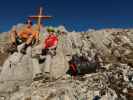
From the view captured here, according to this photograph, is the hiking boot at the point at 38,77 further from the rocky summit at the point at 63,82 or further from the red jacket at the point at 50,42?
the red jacket at the point at 50,42

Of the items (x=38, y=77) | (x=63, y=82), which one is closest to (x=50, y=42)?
(x=38, y=77)

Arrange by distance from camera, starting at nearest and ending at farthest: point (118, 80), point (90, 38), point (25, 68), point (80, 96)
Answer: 1. point (80, 96)
2. point (25, 68)
3. point (118, 80)
4. point (90, 38)

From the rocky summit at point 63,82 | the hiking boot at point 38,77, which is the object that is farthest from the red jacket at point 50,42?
the hiking boot at point 38,77

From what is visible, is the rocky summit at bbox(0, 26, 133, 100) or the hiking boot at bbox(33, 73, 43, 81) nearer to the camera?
the rocky summit at bbox(0, 26, 133, 100)

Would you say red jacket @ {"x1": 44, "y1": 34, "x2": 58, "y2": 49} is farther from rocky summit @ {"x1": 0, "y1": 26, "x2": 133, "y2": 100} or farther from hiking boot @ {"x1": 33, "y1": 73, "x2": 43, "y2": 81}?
hiking boot @ {"x1": 33, "y1": 73, "x2": 43, "y2": 81}

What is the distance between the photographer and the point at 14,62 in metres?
22.4

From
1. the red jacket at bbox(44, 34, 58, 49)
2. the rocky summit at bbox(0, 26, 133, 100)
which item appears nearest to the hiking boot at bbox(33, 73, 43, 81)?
the rocky summit at bbox(0, 26, 133, 100)

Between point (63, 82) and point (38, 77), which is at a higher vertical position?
point (38, 77)

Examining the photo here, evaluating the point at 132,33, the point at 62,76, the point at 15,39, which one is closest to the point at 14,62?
the point at 15,39

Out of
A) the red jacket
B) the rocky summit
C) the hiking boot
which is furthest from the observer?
the red jacket

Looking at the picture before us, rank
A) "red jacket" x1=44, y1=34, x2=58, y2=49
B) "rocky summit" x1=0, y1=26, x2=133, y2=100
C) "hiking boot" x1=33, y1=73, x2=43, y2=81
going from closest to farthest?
"rocky summit" x1=0, y1=26, x2=133, y2=100 < "hiking boot" x1=33, y1=73, x2=43, y2=81 < "red jacket" x1=44, y1=34, x2=58, y2=49

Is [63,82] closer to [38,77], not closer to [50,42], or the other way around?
[38,77]

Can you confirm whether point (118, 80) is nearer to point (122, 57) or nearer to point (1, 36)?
point (122, 57)

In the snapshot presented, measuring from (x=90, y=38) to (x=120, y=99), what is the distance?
25639mm
